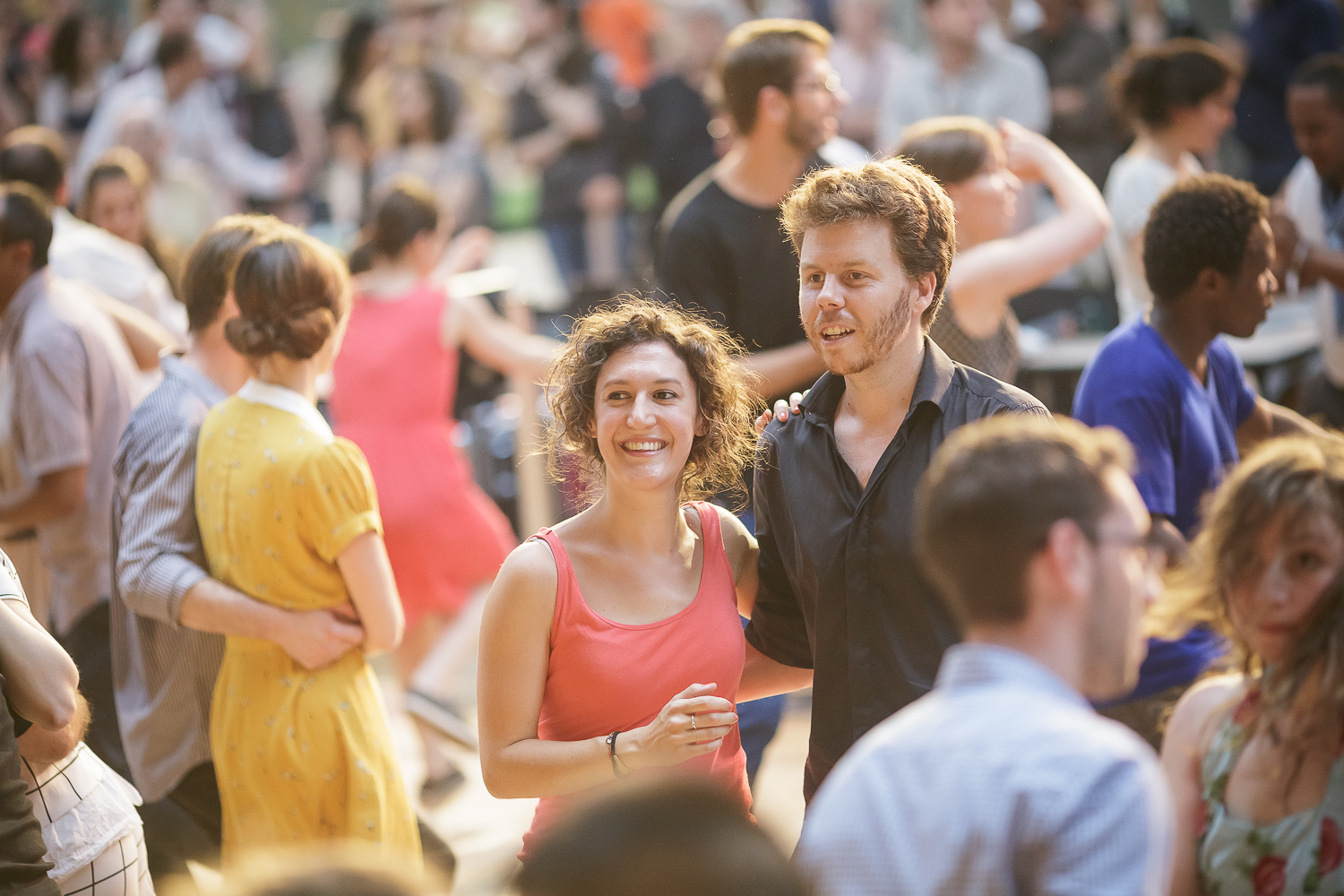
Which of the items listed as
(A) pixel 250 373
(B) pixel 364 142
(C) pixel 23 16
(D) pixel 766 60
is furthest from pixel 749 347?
(C) pixel 23 16

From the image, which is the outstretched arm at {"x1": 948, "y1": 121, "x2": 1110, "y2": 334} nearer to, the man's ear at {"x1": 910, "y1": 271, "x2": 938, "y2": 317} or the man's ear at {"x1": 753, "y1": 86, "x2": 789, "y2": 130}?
the man's ear at {"x1": 753, "y1": 86, "x2": 789, "y2": 130}

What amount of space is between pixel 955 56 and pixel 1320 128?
2296 millimetres

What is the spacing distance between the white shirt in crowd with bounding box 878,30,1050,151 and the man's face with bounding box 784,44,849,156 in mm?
3100

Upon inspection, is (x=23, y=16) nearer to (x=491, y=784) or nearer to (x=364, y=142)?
(x=364, y=142)

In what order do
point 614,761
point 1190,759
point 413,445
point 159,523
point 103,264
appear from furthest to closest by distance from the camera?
point 413,445 → point 103,264 → point 159,523 → point 614,761 → point 1190,759


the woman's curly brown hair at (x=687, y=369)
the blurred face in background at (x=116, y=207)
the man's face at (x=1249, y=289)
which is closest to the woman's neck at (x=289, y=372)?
the woman's curly brown hair at (x=687, y=369)

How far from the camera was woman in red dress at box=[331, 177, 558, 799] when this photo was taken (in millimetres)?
5301

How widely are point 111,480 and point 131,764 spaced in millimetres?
1072

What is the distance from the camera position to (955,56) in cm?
707

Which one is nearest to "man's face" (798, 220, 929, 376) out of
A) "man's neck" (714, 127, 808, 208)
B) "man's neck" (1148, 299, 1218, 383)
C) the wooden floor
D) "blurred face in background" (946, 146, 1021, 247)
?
"man's neck" (1148, 299, 1218, 383)

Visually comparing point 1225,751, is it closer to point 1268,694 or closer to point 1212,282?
point 1268,694

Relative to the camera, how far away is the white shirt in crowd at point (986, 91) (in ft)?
23.2

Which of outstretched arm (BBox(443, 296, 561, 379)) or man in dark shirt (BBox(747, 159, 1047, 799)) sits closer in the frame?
man in dark shirt (BBox(747, 159, 1047, 799))

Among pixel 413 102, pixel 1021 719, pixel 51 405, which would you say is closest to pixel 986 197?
pixel 1021 719
